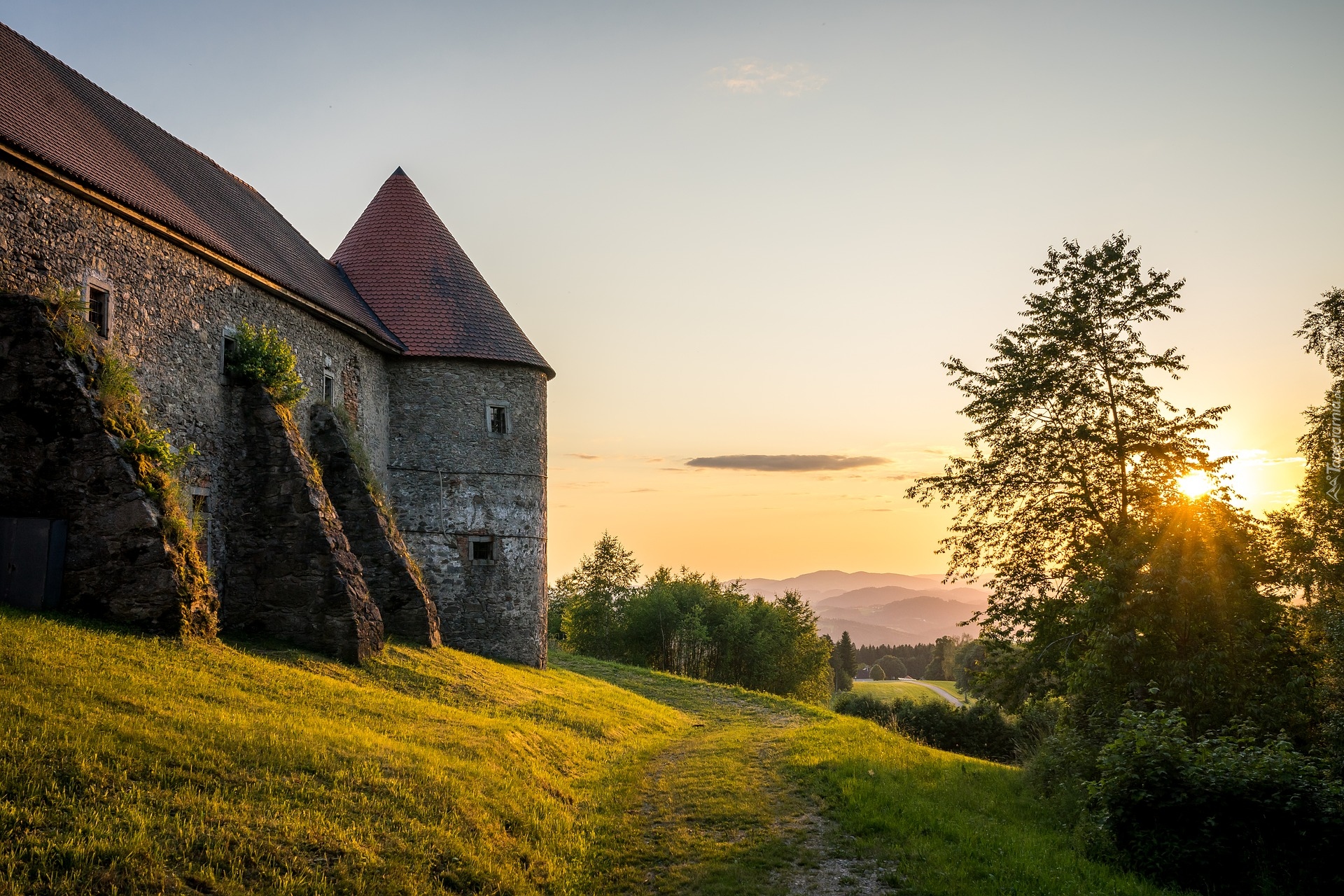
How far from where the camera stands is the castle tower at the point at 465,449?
73.8 ft

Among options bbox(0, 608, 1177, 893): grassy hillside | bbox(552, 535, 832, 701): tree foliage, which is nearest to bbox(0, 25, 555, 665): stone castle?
bbox(0, 608, 1177, 893): grassy hillside

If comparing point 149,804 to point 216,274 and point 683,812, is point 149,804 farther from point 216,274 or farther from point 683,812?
point 216,274

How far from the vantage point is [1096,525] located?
17.4 m

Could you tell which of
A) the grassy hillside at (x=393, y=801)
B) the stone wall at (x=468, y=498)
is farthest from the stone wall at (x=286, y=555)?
the stone wall at (x=468, y=498)

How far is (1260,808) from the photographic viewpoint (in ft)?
27.8

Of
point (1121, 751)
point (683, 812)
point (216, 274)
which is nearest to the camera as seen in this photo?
point (1121, 751)

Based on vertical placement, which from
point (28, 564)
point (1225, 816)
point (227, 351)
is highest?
point (227, 351)

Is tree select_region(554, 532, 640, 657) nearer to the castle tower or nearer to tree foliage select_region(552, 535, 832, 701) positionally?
tree foliage select_region(552, 535, 832, 701)

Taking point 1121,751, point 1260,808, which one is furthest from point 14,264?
point 1260,808

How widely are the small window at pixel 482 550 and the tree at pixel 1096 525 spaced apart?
36.9 ft

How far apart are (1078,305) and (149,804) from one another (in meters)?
17.3

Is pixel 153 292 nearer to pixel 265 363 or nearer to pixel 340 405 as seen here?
pixel 265 363

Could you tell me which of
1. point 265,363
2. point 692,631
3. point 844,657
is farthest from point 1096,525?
point 844,657

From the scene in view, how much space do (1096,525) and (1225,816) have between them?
958 centimetres
